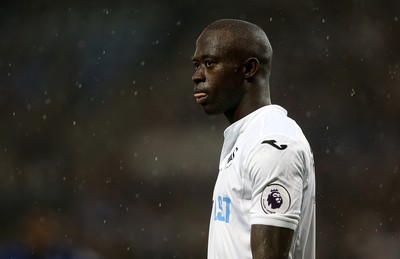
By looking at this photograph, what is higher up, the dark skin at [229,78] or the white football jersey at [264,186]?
the dark skin at [229,78]

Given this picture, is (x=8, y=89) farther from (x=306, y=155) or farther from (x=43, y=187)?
(x=306, y=155)

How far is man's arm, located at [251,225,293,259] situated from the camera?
5.60ft

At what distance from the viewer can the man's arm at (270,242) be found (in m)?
1.71

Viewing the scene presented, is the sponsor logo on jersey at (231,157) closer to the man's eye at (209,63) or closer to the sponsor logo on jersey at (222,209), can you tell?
the sponsor logo on jersey at (222,209)

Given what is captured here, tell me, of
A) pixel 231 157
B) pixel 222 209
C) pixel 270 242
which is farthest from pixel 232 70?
pixel 270 242

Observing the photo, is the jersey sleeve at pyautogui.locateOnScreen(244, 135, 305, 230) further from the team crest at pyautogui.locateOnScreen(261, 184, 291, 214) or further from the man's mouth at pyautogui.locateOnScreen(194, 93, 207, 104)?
the man's mouth at pyautogui.locateOnScreen(194, 93, 207, 104)

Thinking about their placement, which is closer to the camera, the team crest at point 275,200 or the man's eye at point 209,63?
the team crest at point 275,200

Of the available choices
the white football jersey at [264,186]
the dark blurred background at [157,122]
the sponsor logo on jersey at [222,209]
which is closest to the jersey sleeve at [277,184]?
the white football jersey at [264,186]

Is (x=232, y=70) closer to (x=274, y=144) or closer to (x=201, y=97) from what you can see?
(x=201, y=97)

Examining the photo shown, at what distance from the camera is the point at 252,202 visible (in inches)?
70.2

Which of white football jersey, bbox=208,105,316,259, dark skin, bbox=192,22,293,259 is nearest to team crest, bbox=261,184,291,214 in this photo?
white football jersey, bbox=208,105,316,259

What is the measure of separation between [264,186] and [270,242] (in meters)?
0.13

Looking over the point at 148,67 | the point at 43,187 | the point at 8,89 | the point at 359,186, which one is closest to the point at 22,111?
the point at 8,89

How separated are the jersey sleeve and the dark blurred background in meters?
4.59
